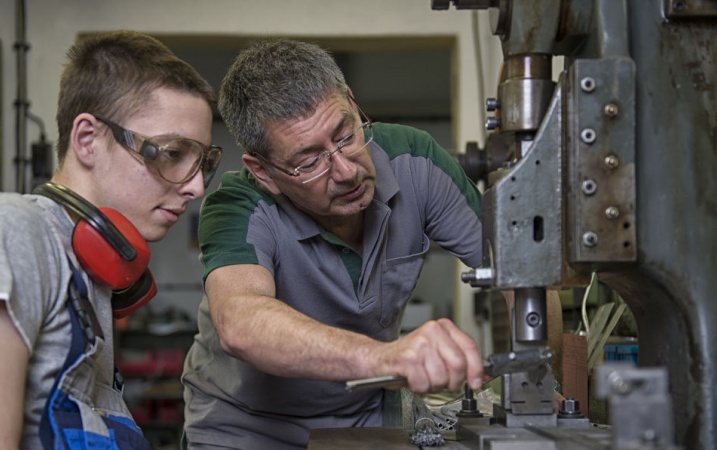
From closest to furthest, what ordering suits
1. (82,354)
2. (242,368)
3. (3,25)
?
(82,354) → (242,368) → (3,25)

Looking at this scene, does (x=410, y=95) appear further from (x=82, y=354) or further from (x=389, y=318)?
(x=82, y=354)

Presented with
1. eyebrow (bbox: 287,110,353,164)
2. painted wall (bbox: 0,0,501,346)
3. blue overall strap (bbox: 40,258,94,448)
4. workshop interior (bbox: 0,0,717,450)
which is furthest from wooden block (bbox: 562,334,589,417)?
painted wall (bbox: 0,0,501,346)

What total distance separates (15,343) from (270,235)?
770 millimetres

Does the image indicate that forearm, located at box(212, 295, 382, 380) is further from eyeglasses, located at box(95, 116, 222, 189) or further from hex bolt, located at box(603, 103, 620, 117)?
hex bolt, located at box(603, 103, 620, 117)

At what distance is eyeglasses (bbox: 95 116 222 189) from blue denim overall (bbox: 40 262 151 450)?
23 cm

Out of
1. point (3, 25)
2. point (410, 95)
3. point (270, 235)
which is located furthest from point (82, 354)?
point (410, 95)

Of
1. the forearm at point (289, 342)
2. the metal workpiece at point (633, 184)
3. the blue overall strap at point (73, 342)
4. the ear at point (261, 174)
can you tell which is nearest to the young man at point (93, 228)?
the blue overall strap at point (73, 342)

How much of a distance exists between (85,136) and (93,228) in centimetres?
21

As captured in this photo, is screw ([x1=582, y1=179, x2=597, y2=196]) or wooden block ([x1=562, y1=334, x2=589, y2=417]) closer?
screw ([x1=582, y1=179, x2=597, y2=196])

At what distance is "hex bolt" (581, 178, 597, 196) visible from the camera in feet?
3.57

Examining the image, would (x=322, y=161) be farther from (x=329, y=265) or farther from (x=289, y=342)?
(x=289, y=342)

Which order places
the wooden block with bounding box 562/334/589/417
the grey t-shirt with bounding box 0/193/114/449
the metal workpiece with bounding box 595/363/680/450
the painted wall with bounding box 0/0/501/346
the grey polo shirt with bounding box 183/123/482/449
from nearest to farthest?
the metal workpiece with bounding box 595/363/680/450 → the grey t-shirt with bounding box 0/193/114/449 → the wooden block with bounding box 562/334/589/417 → the grey polo shirt with bounding box 183/123/482/449 → the painted wall with bounding box 0/0/501/346

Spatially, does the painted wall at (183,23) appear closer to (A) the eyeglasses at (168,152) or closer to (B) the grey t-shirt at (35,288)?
(A) the eyeglasses at (168,152)

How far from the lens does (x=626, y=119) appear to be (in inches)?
43.3
